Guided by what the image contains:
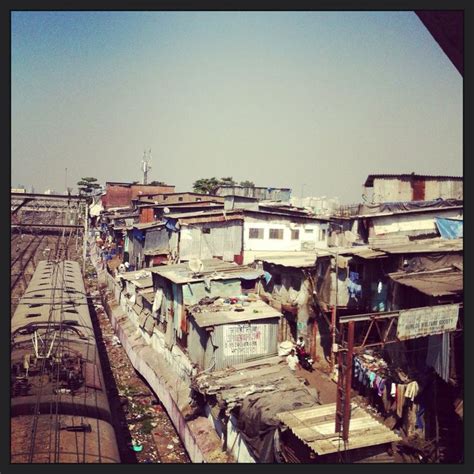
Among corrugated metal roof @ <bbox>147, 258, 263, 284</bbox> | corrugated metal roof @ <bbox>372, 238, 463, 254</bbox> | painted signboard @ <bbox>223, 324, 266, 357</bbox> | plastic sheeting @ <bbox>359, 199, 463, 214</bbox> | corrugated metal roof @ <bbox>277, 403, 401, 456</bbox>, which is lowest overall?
corrugated metal roof @ <bbox>277, 403, 401, 456</bbox>

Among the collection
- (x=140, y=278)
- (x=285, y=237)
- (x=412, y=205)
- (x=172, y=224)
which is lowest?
(x=140, y=278)

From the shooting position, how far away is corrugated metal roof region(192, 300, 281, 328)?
13915 millimetres

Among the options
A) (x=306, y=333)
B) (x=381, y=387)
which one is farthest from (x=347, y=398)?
(x=306, y=333)

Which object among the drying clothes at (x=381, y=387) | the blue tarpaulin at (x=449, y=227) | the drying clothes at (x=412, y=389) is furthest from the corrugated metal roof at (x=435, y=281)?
the blue tarpaulin at (x=449, y=227)

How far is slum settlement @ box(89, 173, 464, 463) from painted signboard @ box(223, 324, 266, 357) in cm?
4

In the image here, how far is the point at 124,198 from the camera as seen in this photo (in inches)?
1933

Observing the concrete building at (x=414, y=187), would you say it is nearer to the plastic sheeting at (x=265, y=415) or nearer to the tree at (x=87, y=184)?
the plastic sheeting at (x=265, y=415)

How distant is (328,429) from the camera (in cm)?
870

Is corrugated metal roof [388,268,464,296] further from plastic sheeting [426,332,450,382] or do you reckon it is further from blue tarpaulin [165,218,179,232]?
blue tarpaulin [165,218,179,232]

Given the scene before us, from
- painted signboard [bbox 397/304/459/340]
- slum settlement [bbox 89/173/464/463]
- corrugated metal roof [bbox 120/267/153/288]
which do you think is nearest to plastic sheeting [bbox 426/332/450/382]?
slum settlement [bbox 89/173/464/463]

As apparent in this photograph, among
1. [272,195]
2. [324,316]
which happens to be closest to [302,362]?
[324,316]

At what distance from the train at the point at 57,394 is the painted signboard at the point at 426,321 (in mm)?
6364

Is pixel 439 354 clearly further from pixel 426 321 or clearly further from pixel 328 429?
pixel 328 429

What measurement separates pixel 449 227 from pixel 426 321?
35.2 ft
